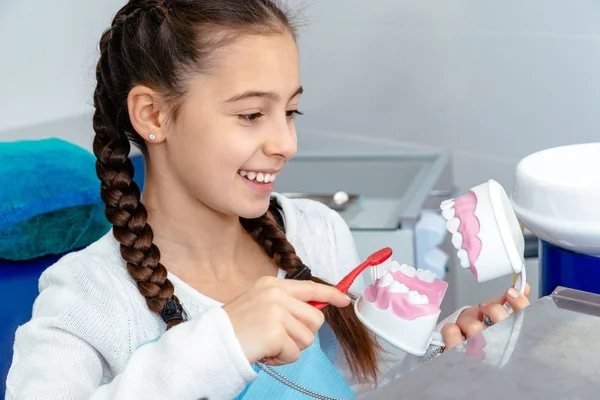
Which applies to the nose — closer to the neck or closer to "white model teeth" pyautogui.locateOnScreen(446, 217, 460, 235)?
the neck

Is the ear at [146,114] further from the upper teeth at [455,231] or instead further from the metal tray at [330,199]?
the metal tray at [330,199]

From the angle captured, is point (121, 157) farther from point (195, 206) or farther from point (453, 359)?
point (453, 359)

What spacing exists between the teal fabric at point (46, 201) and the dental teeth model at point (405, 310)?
26.5 inches

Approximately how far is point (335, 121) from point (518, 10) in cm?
65

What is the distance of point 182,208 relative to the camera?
125cm

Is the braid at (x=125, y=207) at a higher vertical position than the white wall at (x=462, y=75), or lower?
higher

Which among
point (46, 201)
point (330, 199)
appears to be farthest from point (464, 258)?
point (330, 199)

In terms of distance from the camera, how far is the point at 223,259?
1.30 m

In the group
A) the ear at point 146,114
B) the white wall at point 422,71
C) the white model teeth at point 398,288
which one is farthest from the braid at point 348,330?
the white wall at point 422,71

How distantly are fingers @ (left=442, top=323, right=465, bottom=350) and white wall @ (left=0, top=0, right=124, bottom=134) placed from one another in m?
1.27

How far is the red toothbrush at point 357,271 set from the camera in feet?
3.02

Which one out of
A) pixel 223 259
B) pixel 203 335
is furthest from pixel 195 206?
pixel 203 335

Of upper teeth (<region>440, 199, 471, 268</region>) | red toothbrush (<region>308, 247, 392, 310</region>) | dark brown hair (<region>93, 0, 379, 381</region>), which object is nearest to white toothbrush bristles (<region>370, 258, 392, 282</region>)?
red toothbrush (<region>308, 247, 392, 310</region>)

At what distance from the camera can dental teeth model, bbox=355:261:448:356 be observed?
35.5 inches
